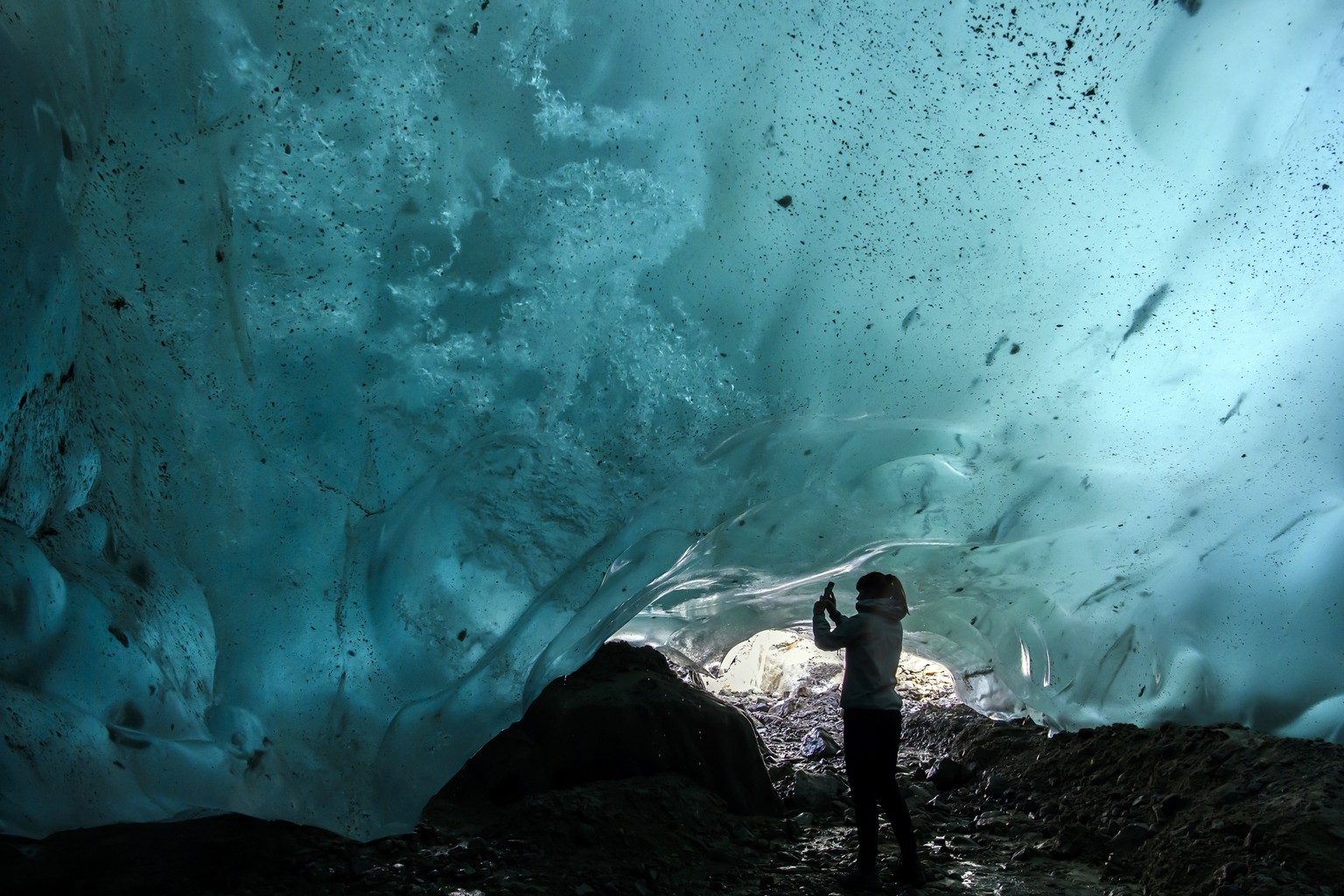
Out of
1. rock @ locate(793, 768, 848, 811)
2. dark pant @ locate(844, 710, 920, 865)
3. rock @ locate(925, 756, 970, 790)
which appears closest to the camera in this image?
dark pant @ locate(844, 710, 920, 865)

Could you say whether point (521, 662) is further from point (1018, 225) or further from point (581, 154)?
point (1018, 225)

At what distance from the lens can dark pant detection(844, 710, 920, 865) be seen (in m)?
3.35

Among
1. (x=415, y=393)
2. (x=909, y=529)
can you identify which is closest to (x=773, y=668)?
(x=909, y=529)

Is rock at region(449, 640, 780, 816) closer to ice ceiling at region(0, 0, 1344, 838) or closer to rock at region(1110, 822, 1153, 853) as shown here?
ice ceiling at region(0, 0, 1344, 838)

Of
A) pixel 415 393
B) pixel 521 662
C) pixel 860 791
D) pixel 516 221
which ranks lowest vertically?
pixel 860 791

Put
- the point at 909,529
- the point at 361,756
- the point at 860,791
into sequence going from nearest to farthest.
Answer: the point at 361,756 → the point at 860,791 → the point at 909,529

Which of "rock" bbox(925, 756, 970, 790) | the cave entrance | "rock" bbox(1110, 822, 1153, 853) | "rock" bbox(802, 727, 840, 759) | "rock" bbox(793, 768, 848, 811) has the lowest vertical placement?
"rock" bbox(1110, 822, 1153, 853)

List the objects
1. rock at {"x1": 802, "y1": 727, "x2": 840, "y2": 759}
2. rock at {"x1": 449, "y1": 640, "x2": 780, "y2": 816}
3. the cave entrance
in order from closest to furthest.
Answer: rock at {"x1": 449, "y1": 640, "x2": 780, "y2": 816}
rock at {"x1": 802, "y1": 727, "x2": 840, "y2": 759}
the cave entrance

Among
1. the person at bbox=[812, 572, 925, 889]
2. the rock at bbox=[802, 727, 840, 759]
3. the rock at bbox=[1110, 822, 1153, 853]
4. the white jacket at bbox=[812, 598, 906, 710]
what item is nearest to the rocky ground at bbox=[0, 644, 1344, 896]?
the rock at bbox=[1110, 822, 1153, 853]

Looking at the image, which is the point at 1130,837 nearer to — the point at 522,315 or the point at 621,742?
the point at 621,742

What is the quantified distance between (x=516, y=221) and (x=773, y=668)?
15.8 ft

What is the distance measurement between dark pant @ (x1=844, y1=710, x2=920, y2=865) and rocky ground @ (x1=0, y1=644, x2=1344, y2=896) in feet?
0.68

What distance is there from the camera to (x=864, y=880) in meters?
→ 3.37

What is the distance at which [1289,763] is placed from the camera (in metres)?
3.48
